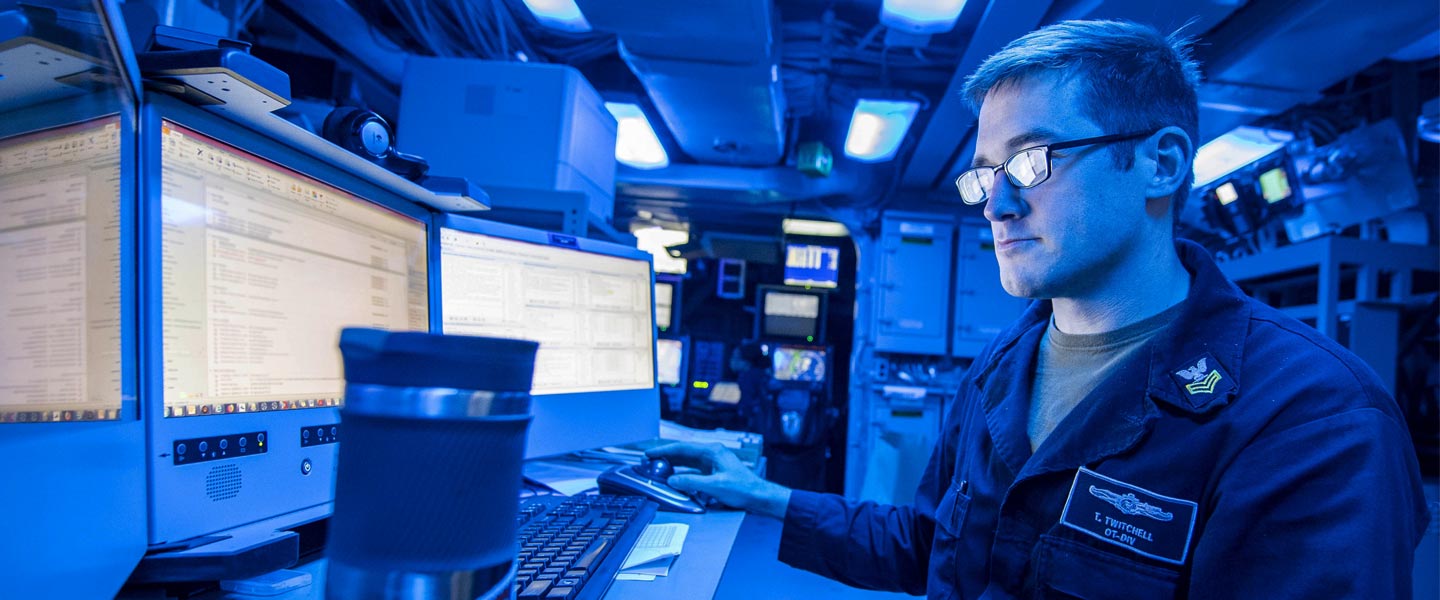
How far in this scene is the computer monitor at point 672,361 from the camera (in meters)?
6.04

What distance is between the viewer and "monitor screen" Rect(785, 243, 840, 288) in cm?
617

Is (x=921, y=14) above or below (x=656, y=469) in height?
above

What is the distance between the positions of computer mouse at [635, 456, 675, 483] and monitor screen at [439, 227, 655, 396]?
24cm

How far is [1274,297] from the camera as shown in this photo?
3.82 m

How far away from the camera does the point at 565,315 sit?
149cm

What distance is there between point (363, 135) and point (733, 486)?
2.54 ft

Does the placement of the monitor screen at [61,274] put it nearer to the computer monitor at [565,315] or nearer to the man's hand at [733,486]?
the computer monitor at [565,315]

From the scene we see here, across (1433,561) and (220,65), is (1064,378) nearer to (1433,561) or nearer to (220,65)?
(220,65)

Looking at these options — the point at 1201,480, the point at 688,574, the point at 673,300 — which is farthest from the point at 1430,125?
the point at 673,300

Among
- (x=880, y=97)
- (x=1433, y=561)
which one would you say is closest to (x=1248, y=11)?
(x=880, y=97)

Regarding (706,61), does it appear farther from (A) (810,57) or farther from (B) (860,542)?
(B) (860,542)

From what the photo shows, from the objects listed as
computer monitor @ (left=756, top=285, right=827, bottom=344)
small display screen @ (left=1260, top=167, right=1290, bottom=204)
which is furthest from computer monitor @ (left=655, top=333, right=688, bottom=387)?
small display screen @ (left=1260, top=167, right=1290, bottom=204)

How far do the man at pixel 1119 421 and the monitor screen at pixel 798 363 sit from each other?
4.50 meters

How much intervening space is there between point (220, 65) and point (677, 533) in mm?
801
